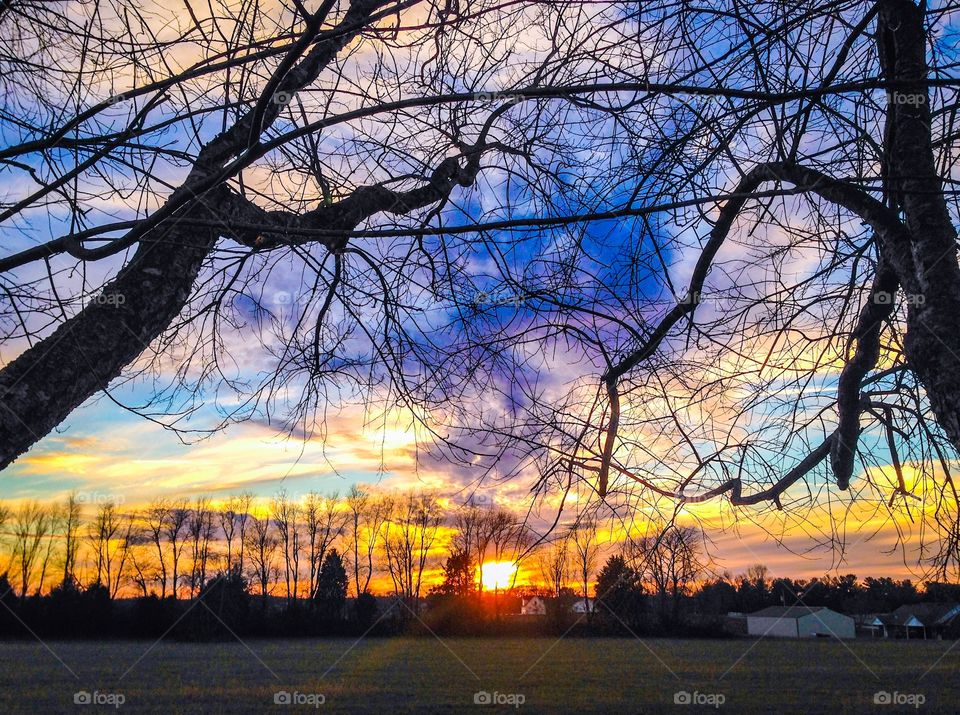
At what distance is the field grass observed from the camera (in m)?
20.3

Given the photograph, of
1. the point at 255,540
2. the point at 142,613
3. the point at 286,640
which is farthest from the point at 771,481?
the point at 142,613

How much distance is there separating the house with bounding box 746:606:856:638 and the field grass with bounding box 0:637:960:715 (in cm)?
1134

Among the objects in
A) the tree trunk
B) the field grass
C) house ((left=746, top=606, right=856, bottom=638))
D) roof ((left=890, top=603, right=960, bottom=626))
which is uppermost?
the tree trunk

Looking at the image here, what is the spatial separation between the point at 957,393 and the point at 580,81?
1.61 meters

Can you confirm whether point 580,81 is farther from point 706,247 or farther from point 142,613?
point 142,613

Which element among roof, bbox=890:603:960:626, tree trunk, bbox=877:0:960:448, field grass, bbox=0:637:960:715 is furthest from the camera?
roof, bbox=890:603:960:626

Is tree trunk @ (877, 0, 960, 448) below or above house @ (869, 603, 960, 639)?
above

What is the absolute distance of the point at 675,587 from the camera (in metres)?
3.91

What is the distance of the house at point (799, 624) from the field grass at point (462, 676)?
11344mm

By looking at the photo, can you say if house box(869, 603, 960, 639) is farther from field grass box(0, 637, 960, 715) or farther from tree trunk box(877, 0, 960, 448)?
tree trunk box(877, 0, 960, 448)

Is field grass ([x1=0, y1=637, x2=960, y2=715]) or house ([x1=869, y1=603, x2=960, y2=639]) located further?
house ([x1=869, y1=603, x2=960, y2=639])

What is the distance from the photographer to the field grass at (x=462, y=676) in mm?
20297

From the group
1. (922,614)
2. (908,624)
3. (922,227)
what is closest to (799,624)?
(908,624)

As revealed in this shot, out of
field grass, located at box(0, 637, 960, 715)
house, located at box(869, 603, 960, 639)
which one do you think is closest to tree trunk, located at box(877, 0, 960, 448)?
field grass, located at box(0, 637, 960, 715)
